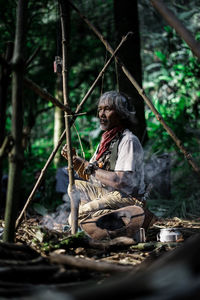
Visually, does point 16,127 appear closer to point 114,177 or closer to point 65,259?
point 65,259

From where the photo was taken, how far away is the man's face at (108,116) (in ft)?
12.5

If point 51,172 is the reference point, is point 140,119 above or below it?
above

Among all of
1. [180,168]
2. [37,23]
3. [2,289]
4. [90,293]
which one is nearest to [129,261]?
[2,289]

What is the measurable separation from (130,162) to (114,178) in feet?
0.70

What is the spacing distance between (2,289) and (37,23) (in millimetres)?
7278

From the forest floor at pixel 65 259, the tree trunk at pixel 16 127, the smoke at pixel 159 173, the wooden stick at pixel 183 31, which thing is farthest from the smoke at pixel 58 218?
the wooden stick at pixel 183 31

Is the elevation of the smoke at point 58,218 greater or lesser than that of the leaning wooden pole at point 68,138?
lesser

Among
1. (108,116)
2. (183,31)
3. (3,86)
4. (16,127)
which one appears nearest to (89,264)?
(16,127)

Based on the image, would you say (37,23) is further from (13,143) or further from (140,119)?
(13,143)

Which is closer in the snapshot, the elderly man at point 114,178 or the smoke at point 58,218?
the elderly man at point 114,178

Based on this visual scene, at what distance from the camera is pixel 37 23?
26.8 ft

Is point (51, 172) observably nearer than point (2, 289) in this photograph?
No

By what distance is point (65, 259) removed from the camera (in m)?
2.16

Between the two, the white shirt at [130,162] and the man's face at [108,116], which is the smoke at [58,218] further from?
the man's face at [108,116]
